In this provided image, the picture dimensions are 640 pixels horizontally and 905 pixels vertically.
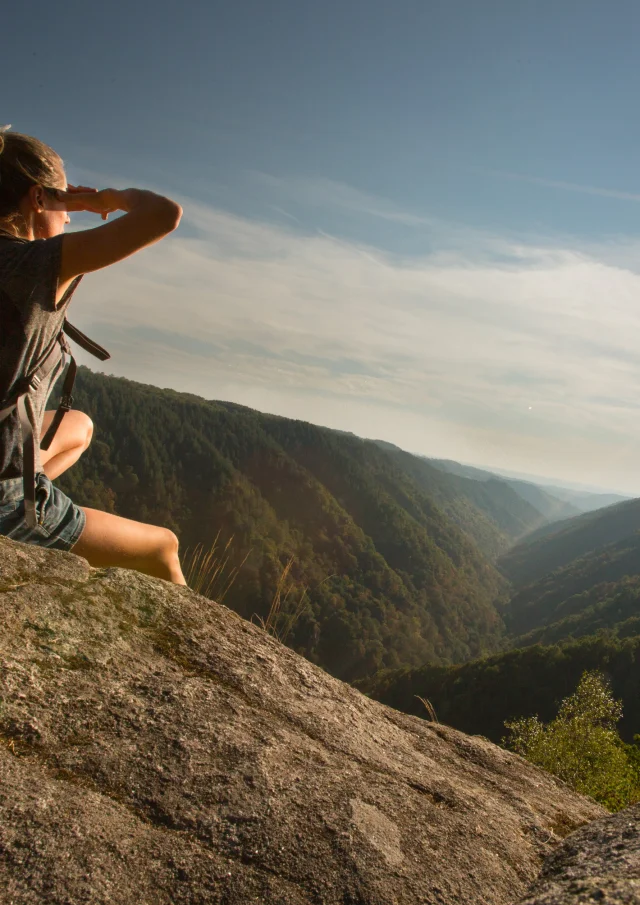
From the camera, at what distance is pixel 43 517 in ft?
8.56

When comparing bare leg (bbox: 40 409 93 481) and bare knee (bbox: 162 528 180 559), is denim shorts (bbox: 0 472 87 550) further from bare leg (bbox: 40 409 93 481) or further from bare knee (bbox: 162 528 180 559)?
bare knee (bbox: 162 528 180 559)

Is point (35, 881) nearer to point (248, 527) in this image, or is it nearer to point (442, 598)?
point (248, 527)

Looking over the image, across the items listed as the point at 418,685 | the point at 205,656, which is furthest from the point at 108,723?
the point at 418,685

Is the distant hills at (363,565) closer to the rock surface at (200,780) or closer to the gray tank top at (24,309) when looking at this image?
the rock surface at (200,780)

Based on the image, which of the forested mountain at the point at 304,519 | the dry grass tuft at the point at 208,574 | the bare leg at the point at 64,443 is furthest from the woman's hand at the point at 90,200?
the forested mountain at the point at 304,519

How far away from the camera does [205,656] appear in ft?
8.21

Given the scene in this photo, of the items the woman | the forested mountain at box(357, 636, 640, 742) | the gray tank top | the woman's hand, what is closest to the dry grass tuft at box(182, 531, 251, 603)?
the woman

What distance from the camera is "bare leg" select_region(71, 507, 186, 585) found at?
288 centimetres

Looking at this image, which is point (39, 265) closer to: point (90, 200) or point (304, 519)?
point (90, 200)

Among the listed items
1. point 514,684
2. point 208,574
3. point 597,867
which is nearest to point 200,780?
point 597,867

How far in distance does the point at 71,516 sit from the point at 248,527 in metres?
131

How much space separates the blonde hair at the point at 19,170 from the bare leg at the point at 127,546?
1418mm

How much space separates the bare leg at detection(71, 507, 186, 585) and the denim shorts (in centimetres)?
7

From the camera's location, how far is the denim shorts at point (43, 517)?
2.47m
